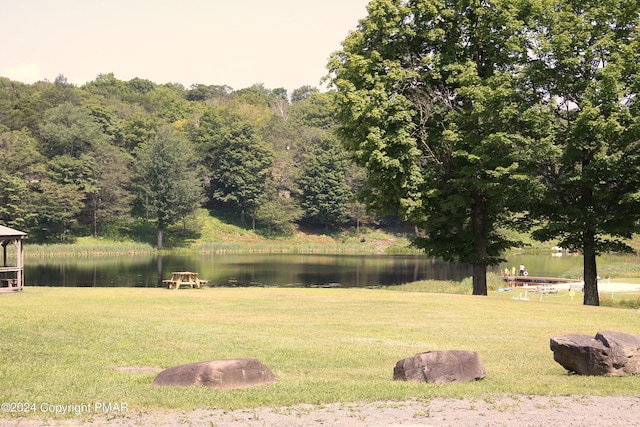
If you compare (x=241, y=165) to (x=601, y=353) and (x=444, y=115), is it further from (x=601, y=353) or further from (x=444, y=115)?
(x=601, y=353)

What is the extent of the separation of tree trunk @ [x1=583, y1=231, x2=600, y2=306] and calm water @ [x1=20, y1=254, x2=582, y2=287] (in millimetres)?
18925

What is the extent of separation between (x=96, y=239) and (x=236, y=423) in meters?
87.5

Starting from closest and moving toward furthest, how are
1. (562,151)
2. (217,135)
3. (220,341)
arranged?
(220,341) → (562,151) → (217,135)

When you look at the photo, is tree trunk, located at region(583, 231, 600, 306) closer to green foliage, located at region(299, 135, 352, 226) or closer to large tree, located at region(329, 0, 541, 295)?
large tree, located at region(329, 0, 541, 295)

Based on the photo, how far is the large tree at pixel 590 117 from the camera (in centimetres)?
2844

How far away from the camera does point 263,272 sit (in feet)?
190

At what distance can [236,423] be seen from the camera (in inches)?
373

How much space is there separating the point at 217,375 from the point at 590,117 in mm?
22013

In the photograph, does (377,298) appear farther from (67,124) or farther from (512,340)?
(67,124)

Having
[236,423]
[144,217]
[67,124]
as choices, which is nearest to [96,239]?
[144,217]

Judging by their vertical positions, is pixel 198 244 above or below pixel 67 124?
below

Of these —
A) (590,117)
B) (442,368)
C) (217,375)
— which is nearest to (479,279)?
(590,117)

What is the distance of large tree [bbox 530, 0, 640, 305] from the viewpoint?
28438mm

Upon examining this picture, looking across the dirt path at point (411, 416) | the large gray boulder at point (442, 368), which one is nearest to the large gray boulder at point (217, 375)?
the dirt path at point (411, 416)
